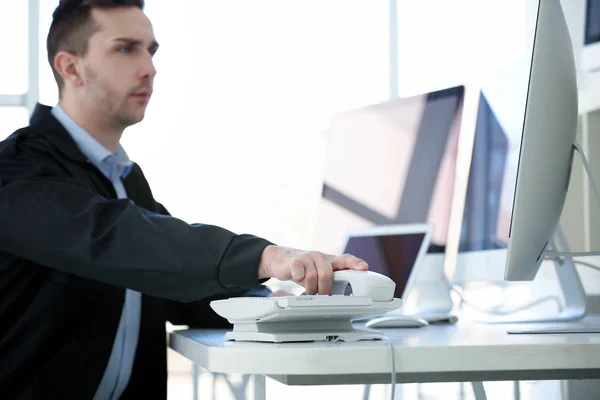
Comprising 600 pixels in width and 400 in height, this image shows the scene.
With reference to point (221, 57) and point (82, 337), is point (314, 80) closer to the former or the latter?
point (221, 57)

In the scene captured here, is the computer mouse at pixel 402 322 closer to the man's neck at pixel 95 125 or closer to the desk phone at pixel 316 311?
the desk phone at pixel 316 311

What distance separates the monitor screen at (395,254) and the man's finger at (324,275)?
0.60 m

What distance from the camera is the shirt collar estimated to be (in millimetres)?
1573

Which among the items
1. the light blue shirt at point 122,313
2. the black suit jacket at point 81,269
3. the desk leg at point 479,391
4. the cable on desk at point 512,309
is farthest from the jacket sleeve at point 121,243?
the desk leg at point 479,391

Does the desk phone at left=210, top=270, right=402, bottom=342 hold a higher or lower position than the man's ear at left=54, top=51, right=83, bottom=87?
lower

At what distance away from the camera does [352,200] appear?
1.72m

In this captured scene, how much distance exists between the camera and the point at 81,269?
3.74 feet

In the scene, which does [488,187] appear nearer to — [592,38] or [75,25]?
[592,38]

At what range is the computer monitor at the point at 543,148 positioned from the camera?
99 centimetres

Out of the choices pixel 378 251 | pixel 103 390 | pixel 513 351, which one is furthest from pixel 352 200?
pixel 513 351

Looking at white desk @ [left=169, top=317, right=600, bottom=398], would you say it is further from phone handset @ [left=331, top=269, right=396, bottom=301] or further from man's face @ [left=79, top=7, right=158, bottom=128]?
man's face @ [left=79, top=7, right=158, bottom=128]

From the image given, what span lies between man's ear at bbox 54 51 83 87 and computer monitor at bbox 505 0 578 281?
1.05m

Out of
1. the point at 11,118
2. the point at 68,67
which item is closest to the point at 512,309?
the point at 68,67

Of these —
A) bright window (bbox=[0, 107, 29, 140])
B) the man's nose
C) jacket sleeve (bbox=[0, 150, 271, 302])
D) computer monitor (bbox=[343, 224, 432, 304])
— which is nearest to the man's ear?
the man's nose
